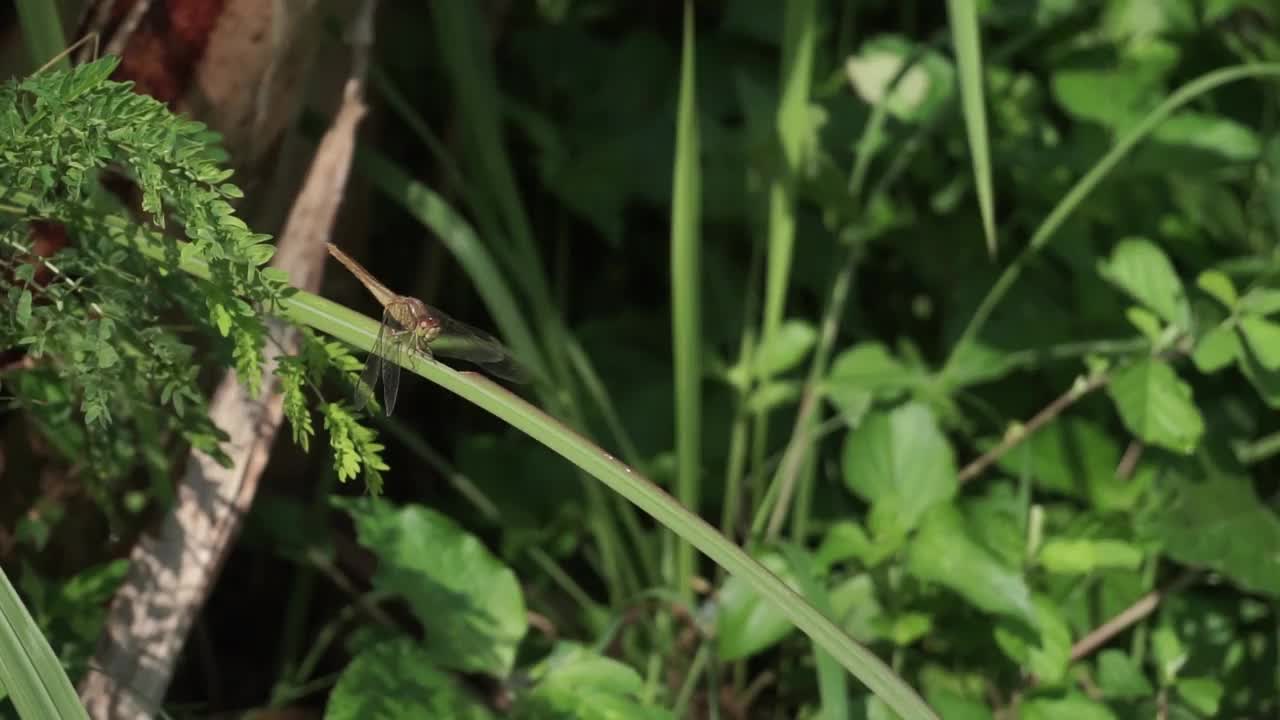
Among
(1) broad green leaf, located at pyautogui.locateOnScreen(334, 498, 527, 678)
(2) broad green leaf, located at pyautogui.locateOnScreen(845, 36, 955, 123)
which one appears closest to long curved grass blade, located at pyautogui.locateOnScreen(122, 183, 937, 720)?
(1) broad green leaf, located at pyautogui.locateOnScreen(334, 498, 527, 678)

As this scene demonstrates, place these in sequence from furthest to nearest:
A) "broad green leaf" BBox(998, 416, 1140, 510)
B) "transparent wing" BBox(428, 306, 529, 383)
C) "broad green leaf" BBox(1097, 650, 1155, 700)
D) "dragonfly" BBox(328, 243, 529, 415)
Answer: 1. "broad green leaf" BBox(998, 416, 1140, 510)
2. "broad green leaf" BBox(1097, 650, 1155, 700)
3. "transparent wing" BBox(428, 306, 529, 383)
4. "dragonfly" BBox(328, 243, 529, 415)

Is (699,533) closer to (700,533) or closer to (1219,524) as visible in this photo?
(700,533)

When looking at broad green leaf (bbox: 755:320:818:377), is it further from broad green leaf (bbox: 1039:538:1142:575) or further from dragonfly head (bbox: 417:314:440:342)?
dragonfly head (bbox: 417:314:440:342)

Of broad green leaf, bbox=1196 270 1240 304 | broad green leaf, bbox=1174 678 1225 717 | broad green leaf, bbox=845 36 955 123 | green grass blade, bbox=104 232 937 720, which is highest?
broad green leaf, bbox=845 36 955 123

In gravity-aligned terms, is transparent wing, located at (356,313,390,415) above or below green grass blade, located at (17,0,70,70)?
below

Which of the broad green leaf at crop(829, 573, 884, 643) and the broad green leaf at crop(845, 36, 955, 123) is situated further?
the broad green leaf at crop(845, 36, 955, 123)

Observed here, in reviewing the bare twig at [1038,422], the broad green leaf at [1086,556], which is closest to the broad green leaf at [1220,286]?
the bare twig at [1038,422]

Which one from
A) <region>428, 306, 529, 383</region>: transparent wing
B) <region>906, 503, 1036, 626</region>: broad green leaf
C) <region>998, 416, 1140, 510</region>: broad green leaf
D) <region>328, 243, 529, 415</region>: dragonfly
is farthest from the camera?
<region>998, 416, 1140, 510</region>: broad green leaf
